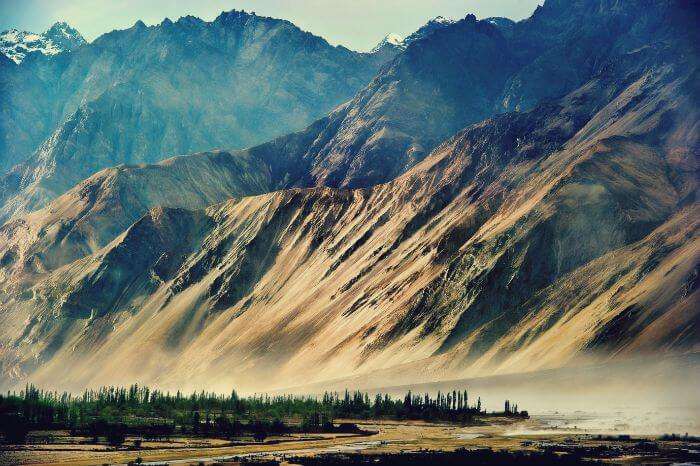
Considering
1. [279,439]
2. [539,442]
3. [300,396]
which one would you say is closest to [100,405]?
[300,396]

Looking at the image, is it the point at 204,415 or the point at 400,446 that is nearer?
the point at 400,446

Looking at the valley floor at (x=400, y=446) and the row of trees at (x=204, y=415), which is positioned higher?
the row of trees at (x=204, y=415)

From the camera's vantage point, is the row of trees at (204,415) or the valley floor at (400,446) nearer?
Result: the valley floor at (400,446)

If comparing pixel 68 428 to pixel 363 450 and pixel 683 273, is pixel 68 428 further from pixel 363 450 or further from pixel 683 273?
pixel 683 273

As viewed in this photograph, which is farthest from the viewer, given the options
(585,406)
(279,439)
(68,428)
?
(585,406)
